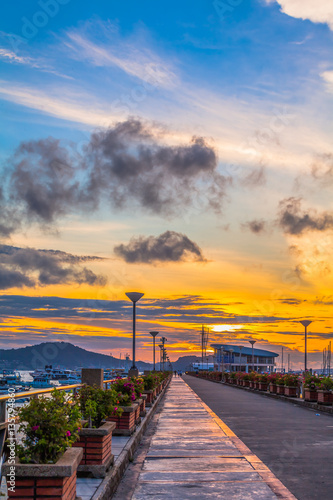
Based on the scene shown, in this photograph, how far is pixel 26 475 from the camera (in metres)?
5.68

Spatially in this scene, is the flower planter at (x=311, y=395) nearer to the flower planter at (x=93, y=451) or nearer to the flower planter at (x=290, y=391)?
the flower planter at (x=290, y=391)

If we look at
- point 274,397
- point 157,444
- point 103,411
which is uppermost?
point 103,411

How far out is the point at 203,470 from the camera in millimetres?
10250

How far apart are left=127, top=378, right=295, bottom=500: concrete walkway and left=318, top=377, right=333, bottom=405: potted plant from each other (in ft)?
34.0

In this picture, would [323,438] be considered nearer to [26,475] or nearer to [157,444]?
[157,444]

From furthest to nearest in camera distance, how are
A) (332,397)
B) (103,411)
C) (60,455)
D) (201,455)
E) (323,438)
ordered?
(332,397) → (323,438) → (201,455) → (103,411) → (60,455)

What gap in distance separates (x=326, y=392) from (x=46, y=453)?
835 inches

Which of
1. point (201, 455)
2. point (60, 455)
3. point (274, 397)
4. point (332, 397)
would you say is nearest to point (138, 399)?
point (201, 455)

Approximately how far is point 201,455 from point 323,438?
488 centimetres

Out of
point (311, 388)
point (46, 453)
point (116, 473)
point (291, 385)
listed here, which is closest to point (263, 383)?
point (291, 385)

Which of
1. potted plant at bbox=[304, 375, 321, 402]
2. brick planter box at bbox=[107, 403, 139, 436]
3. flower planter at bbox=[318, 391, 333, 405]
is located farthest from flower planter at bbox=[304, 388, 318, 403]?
brick planter box at bbox=[107, 403, 139, 436]

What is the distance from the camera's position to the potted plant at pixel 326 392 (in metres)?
24.9

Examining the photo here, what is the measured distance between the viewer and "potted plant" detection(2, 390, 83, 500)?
569 cm

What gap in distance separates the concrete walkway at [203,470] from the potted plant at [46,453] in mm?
2486
